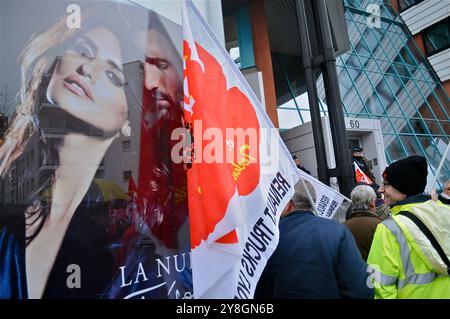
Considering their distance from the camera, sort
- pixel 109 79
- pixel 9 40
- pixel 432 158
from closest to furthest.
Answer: pixel 9 40, pixel 109 79, pixel 432 158

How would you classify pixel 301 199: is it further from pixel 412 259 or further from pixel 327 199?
pixel 327 199

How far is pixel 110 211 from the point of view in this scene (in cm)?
268

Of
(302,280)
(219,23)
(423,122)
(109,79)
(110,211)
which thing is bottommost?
(302,280)

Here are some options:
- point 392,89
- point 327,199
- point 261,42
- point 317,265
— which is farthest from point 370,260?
point 392,89

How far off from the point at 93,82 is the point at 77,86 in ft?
0.44

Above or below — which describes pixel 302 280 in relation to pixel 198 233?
below

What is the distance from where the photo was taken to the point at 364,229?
314 cm

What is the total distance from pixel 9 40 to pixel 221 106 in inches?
59.4

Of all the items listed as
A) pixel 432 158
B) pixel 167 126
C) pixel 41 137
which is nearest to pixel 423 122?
pixel 432 158

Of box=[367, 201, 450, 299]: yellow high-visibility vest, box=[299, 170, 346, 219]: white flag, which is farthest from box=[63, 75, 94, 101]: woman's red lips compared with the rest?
box=[367, 201, 450, 299]: yellow high-visibility vest

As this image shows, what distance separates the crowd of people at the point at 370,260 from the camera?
2.03 metres

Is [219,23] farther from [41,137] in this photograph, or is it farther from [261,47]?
[261,47]

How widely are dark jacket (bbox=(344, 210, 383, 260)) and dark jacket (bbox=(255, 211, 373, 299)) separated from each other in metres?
1.03

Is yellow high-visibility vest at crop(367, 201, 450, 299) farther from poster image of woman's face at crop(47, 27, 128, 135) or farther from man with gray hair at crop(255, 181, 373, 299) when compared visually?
poster image of woman's face at crop(47, 27, 128, 135)
